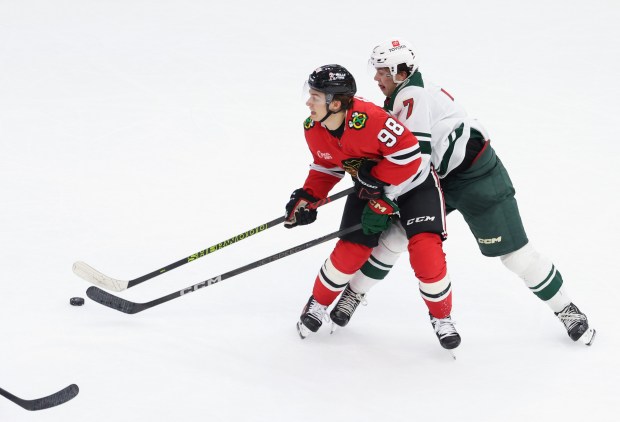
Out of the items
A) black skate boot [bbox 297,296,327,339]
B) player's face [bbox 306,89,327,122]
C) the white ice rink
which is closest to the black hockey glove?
player's face [bbox 306,89,327,122]

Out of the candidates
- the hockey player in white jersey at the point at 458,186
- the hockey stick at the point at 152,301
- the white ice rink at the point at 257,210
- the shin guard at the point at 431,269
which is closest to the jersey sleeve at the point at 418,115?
the hockey player in white jersey at the point at 458,186

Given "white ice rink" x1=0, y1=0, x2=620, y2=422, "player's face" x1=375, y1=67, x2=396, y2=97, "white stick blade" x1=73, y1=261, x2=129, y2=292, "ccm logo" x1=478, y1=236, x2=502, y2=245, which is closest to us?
"white ice rink" x1=0, y1=0, x2=620, y2=422

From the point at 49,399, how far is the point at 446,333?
59.0 inches

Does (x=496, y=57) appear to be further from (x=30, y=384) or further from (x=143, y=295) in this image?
(x=30, y=384)

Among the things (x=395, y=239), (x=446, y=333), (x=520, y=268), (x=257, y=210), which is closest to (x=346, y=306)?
(x=395, y=239)

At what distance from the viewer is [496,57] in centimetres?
675

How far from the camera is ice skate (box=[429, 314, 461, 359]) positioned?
346 centimetres

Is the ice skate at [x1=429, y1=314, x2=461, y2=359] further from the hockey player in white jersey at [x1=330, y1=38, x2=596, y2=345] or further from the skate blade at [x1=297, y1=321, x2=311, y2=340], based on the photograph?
the skate blade at [x1=297, y1=321, x2=311, y2=340]

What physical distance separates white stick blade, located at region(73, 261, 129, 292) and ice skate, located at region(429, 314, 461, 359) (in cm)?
134

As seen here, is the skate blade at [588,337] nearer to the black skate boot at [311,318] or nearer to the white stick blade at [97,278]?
the black skate boot at [311,318]

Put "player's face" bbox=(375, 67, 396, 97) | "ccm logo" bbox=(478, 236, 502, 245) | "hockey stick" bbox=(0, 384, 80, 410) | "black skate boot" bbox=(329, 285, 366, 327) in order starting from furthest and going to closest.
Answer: "black skate boot" bbox=(329, 285, 366, 327) < "ccm logo" bbox=(478, 236, 502, 245) < "player's face" bbox=(375, 67, 396, 97) < "hockey stick" bbox=(0, 384, 80, 410)

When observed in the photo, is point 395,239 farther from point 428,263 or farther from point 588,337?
point 588,337

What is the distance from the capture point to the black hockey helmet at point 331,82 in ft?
10.7

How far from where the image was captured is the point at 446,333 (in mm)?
3482
